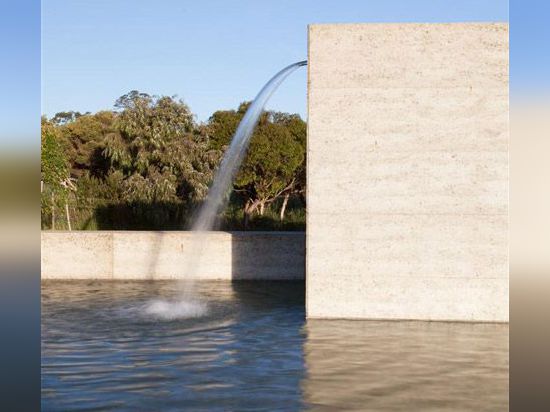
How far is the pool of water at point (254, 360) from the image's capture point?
8.02 metres

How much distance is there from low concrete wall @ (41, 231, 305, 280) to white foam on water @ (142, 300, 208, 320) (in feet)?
14.2

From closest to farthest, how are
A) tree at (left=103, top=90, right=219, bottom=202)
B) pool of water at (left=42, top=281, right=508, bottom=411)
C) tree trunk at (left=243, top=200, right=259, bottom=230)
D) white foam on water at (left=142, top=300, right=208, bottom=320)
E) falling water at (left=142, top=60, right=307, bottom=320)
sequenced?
1. pool of water at (left=42, top=281, right=508, bottom=411)
2. white foam on water at (left=142, top=300, right=208, bottom=320)
3. falling water at (left=142, top=60, right=307, bottom=320)
4. tree at (left=103, top=90, right=219, bottom=202)
5. tree trunk at (left=243, top=200, right=259, bottom=230)

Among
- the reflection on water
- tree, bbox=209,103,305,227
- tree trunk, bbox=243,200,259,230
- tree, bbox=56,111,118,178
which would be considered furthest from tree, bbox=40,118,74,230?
tree, bbox=56,111,118,178

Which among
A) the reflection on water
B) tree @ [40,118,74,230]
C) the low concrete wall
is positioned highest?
tree @ [40,118,74,230]

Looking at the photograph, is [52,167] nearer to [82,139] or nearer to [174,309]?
[174,309]

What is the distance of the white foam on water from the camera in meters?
13.8

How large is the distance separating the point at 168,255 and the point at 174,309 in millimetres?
5629

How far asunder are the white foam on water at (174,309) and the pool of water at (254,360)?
0.02m

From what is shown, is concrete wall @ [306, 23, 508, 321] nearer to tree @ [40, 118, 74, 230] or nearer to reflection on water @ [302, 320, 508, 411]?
reflection on water @ [302, 320, 508, 411]

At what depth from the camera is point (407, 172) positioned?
527 inches

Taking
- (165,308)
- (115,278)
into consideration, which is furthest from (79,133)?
(165,308)

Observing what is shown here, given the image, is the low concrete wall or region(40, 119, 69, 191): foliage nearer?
the low concrete wall

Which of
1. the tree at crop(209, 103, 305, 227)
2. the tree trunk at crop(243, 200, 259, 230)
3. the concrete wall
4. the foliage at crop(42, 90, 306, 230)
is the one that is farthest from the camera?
the tree trunk at crop(243, 200, 259, 230)

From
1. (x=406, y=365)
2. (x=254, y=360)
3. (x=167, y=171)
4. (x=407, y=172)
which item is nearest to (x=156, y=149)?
(x=167, y=171)
